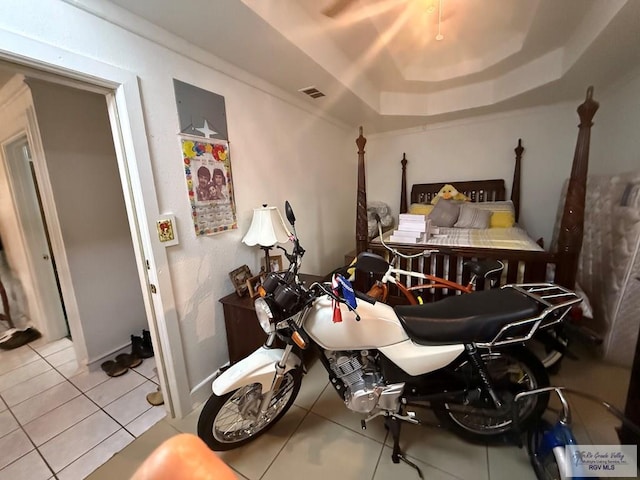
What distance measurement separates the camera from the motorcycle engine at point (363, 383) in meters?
1.22

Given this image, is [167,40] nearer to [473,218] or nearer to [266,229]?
[266,229]

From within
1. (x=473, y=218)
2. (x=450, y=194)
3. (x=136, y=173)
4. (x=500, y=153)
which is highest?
(x=500, y=153)

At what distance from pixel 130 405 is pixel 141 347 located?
60cm

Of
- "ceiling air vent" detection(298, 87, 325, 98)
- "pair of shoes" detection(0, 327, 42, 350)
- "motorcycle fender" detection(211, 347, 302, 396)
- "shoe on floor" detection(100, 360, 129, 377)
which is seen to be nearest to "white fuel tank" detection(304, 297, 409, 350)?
"motorcycle fender" detection(211, 347, 302, 396)

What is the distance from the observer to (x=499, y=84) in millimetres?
2809

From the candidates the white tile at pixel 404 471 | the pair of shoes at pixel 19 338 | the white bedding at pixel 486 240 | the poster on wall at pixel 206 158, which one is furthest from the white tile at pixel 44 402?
the white bedding at pixel 486 240

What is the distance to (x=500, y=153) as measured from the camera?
3.31 m

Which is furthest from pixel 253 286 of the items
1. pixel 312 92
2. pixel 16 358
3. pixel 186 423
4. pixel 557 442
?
pixel 16 358

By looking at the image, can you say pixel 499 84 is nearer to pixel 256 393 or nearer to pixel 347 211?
pixel 347 211

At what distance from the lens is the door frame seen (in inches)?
41.5

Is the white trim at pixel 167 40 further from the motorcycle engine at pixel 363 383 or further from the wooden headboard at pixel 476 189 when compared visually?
the wooden headboard at pixel 476 189

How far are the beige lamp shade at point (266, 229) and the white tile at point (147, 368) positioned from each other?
1267 mm

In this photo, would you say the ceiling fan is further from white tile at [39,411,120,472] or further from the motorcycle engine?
white tile at [39,411,120,472]

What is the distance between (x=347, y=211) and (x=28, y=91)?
10.3ft
